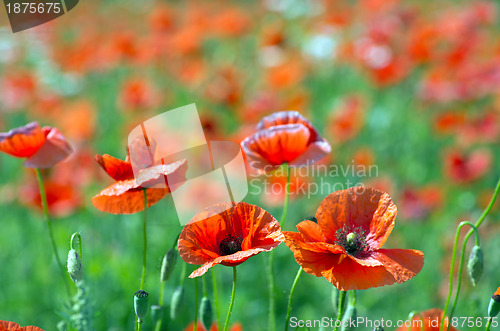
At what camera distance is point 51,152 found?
57.2 inches

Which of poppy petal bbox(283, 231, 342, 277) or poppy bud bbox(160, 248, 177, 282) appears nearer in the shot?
poppy petal bbox(283, 231, 342, 277)

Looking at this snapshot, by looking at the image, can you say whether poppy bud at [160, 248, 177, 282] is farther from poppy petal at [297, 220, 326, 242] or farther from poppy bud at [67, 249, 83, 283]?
poppy petal at [297, 220, 326, 242]

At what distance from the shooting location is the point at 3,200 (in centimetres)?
335

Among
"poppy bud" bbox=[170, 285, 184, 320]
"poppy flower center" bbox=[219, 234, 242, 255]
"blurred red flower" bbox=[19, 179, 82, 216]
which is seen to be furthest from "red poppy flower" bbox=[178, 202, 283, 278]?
"blurred red flower" bbox=[19, 179, 82, 216]

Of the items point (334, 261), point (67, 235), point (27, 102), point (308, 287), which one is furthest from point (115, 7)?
point (334, 261)

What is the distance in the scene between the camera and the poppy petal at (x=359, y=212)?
1.14m

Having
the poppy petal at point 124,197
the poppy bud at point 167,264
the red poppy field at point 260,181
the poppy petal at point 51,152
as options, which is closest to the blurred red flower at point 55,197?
the red poppy field at point 260,181

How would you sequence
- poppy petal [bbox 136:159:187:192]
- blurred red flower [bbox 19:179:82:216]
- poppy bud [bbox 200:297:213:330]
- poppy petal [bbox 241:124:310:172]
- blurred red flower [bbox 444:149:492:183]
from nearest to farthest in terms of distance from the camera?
poppy petal [bbox 136:159:187:192]
poppy bud [bbox 200:297:213:330]
poppy petal [bbox 241:124:310:172]
blurred red flower [bbox 19:179:82:216]
blurred red flower [bbox 444:149:492:183]

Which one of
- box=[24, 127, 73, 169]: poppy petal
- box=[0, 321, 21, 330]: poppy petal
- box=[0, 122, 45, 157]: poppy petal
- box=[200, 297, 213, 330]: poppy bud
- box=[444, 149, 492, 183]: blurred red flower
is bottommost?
box=[444, 149, 492, 183]: blurred red flower

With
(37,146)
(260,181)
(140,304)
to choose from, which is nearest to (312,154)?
(140,304)

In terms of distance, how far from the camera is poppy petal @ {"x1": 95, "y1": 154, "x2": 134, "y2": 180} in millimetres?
1239

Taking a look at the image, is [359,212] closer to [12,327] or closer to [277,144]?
[277,144]

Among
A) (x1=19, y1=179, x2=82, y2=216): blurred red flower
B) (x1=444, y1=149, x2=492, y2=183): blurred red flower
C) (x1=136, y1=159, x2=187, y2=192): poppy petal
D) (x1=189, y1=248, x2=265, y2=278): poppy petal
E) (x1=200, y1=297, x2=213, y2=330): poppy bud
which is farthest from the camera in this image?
(x1=444, y1=149, x2=492, y2=183): blurred red flower

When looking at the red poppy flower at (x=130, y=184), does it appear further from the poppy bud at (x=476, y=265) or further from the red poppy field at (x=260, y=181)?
the poppy bud at (x=476, y=265)
